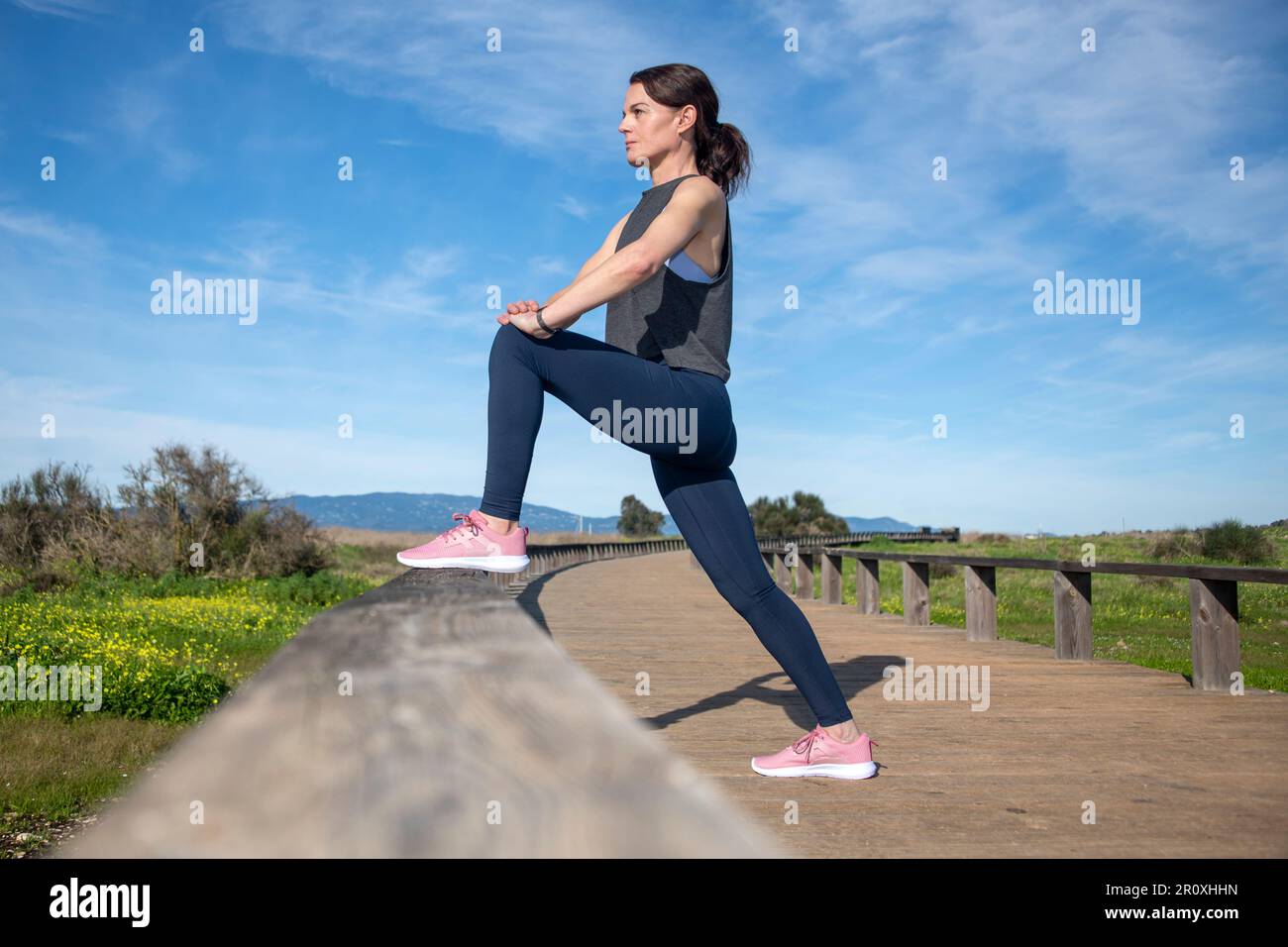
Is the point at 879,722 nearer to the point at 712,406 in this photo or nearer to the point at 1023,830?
the point at 1023,830

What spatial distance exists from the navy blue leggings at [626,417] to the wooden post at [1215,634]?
4.18 m

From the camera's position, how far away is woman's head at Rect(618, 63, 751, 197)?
3066 mm

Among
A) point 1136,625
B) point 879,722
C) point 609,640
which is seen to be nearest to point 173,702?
point 609,640

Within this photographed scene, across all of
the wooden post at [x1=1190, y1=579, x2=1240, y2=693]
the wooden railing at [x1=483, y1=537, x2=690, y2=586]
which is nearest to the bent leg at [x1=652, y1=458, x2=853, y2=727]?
the wooden post at [x1=1190, y1=579, x2=1240, y2=693]

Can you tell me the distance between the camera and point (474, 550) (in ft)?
8.25

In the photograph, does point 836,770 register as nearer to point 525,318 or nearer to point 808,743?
point 808,743

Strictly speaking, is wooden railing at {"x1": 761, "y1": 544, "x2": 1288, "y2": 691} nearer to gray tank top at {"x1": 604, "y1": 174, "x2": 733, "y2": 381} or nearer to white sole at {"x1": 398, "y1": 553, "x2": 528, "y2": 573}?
gray tank top at {"x1": 604, "y1": 174, "x2": 733, "y2": 381}

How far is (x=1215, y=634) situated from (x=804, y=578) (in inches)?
414

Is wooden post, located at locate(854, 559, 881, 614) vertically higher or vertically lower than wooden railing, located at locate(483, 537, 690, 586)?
lower

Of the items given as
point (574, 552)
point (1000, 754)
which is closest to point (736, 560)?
point (1000, 754)

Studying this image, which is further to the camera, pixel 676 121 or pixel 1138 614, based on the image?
pixel 1138 614

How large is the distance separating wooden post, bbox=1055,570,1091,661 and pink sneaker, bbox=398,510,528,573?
19.5 ft
